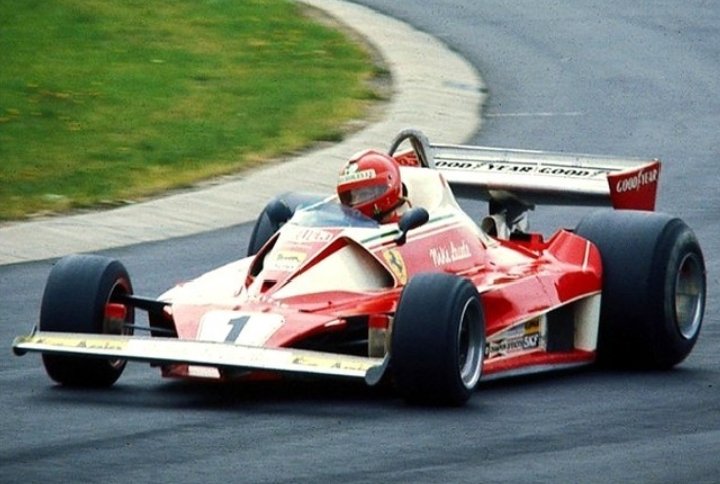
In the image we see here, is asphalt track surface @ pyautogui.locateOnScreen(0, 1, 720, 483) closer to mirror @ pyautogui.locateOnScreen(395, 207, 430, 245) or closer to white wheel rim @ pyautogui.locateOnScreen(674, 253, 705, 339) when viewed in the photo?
white wheel rim @ pyautogui.locateOnScreen(674, 253, 705, 339)

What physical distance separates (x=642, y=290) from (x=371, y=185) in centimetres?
162

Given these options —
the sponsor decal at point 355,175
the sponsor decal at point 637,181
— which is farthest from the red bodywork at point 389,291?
the sponsor decal at point 637,181

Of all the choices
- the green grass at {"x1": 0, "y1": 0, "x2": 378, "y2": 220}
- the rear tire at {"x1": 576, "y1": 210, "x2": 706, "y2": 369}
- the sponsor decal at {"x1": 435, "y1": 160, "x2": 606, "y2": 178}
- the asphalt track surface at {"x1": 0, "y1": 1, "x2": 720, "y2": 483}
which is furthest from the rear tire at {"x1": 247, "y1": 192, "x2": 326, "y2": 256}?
the green grass at {"x1": 0, "y1": 0, "x2": 378, "y2": 220}

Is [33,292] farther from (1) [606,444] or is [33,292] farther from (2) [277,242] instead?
(1) [606,444]

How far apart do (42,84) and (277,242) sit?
1196 cm

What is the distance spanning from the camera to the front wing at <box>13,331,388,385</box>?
9602 mm

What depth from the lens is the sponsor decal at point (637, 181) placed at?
1245 cm

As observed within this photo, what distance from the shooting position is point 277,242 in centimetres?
1108

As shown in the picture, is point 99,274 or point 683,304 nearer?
point 99,274

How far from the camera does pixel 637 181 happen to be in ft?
41.4

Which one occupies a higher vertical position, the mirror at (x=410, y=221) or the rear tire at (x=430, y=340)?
the mirror at (x=410, y=221)

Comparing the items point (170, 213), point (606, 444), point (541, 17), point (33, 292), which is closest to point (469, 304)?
point (606, 444)

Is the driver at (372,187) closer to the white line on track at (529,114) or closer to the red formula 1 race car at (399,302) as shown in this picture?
the red formula 1 race car at (399,302)

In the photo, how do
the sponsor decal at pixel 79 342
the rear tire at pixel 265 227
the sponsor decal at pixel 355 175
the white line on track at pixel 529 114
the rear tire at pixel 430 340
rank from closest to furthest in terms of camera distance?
1. the rear tire at pixel 430 340
2. the sponsor decal at pixel 79 342
3. the sponsor decal at pixel 355 175
4. the rear tire at pixel 265 227
5. the white line on track at pixel 529 114
